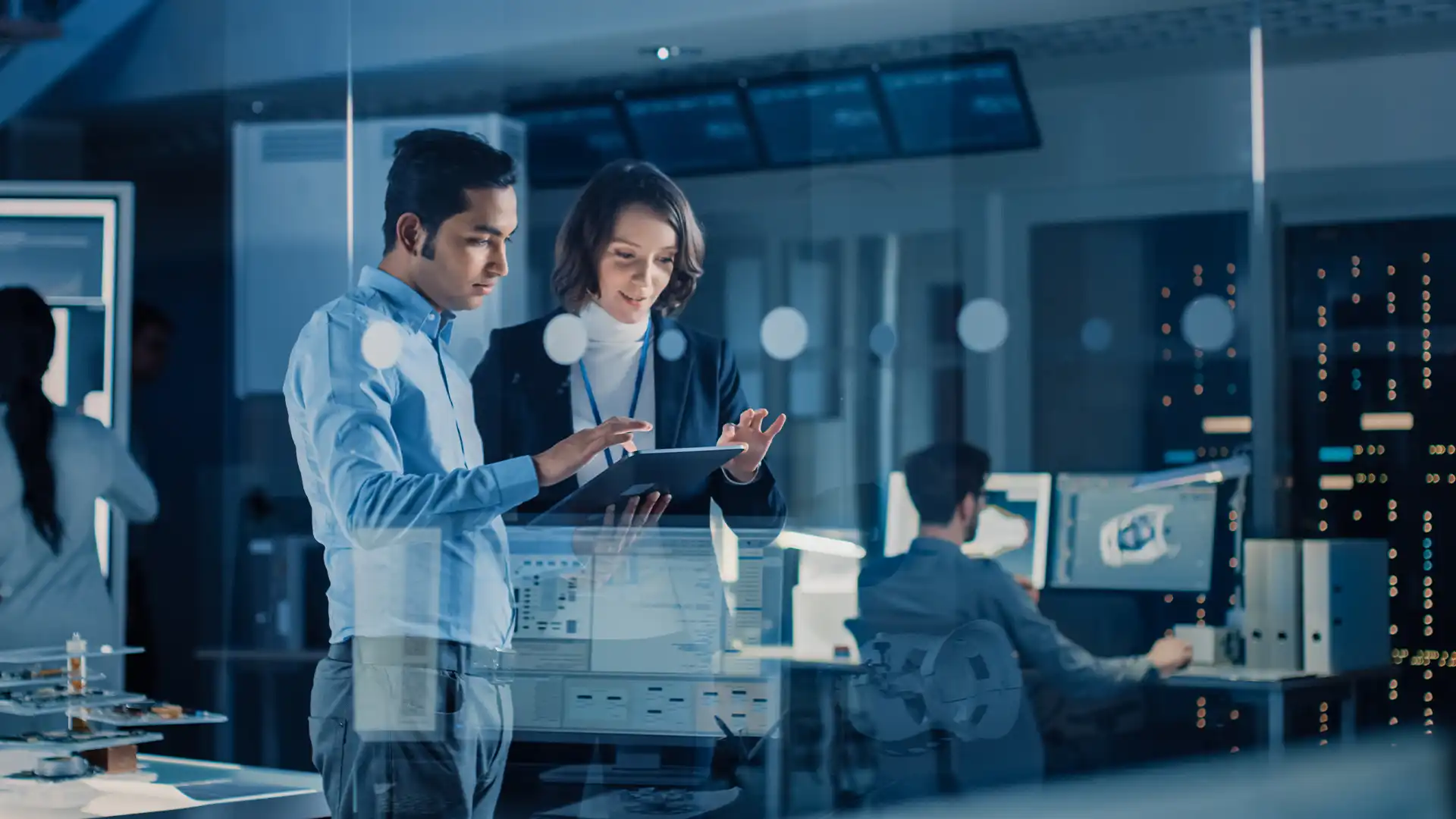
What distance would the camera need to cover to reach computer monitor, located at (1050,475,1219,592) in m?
3.26

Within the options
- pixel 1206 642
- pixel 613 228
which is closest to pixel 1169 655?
pixel 1206 642

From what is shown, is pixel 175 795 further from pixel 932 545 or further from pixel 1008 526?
pixel 1008 526

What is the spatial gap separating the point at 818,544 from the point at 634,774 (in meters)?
0.63

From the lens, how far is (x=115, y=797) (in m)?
2.67

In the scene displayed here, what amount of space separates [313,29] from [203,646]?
3.60 meters

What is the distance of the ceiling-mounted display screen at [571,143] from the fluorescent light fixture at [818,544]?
91 centimetres

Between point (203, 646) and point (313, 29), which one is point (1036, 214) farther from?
point (203, 646)

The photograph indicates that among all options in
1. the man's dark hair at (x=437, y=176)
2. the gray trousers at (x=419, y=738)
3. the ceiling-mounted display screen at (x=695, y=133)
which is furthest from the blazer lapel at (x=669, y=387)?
the gray trousers at (x=419, y=738)

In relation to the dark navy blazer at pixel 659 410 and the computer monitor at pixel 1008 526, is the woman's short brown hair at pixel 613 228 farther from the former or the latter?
the computer monitor at pixel 1008 526

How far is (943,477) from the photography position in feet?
11.0

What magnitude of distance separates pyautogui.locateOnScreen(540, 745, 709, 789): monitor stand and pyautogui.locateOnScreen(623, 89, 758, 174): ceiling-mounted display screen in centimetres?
127

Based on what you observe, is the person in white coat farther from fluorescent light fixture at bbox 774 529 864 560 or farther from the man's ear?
fluorescent light fixture at bbox 774 529 864 560

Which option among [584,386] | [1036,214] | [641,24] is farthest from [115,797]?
[1036,214]

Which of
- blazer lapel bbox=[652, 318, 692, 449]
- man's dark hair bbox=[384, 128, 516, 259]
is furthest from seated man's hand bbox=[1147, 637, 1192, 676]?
man's dark hair bbox=[384, 128, 516, 259]
